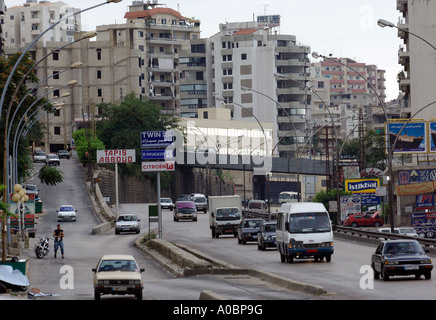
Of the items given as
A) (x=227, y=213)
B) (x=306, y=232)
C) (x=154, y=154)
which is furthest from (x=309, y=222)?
(x=227, y=213)

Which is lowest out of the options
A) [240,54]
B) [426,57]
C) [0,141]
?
[0,141]

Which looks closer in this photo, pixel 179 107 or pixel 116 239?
pixel 116 239

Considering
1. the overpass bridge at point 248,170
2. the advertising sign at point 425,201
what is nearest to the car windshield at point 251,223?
the advertising sign at point 425,201

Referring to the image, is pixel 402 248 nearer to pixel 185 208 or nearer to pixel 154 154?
pixel 154 154

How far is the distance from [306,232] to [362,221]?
1822 inches

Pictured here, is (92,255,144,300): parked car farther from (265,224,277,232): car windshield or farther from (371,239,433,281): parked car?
(265,224,277,232): car windshield

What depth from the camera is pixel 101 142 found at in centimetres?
12662

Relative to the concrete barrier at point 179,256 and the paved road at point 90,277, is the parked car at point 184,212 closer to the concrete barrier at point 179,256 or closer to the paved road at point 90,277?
the paved road at point 90,277

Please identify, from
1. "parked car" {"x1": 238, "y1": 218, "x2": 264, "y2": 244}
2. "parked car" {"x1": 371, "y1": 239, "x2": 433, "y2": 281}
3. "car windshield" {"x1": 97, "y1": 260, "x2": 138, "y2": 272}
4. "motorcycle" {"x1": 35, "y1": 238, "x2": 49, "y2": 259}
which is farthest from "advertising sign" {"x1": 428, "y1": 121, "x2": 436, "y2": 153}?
"car windshield" {"x1": 97, "y1": 260, "x2": 138, "y2": 272}

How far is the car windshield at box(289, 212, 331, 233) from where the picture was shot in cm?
4088

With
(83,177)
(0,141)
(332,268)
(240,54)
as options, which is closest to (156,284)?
(332,268)
